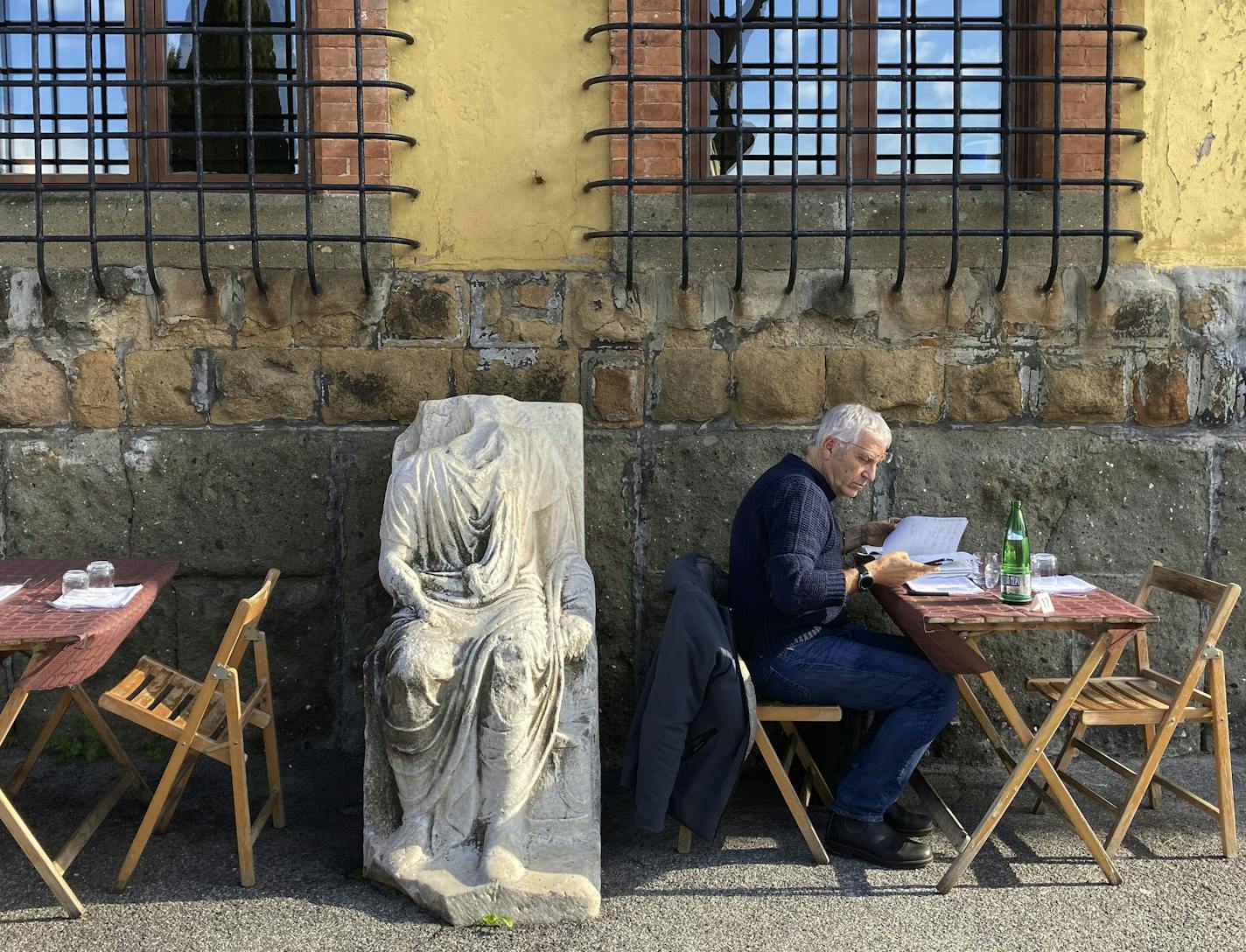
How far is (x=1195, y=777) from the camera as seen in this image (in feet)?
14.3

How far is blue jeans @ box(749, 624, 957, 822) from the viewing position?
3.61 metres

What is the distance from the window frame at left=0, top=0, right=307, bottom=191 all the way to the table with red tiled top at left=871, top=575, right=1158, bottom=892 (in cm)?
275

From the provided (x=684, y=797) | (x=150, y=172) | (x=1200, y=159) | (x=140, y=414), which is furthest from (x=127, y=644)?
(x=1200, y=159)

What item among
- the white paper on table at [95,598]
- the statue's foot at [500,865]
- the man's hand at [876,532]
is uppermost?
the man's hand at [876,532]

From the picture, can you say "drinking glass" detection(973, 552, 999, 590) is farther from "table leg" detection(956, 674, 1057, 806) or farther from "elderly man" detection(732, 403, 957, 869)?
"table leg" detection(956, 674, 1057, 806)

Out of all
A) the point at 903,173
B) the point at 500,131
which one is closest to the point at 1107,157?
the point at 903,173

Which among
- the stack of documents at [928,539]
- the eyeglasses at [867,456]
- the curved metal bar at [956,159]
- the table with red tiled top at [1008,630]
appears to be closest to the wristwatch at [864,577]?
the table with red tiled top at [1008,630]

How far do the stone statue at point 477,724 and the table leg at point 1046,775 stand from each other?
3.50 feet

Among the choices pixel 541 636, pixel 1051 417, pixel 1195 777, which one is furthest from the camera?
pixel 1051 417

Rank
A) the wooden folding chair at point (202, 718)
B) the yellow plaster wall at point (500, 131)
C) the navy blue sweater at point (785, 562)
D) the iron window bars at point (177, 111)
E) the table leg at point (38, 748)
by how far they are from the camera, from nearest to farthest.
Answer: the wooden folding chair at point (202, 718), the navy blue sweater at point (785, 562), the table leg at point (38, 748), the iron window bars at point (177, 111), the yellow plaster wall at point (500, 131)

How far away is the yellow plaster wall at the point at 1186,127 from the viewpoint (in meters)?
4.59

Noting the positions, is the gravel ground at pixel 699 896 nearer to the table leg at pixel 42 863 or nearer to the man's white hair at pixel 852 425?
the table leg at pixel 42 863

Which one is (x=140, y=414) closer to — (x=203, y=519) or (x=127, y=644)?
(x=203, y=519)

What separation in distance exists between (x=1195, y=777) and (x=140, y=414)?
4029 mm
